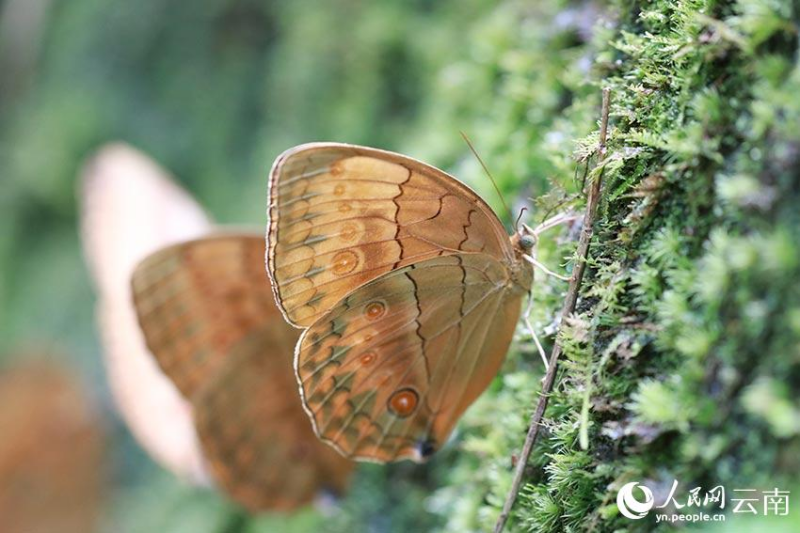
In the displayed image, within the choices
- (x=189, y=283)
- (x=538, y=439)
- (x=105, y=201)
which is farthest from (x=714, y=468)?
(x=105, y=201)

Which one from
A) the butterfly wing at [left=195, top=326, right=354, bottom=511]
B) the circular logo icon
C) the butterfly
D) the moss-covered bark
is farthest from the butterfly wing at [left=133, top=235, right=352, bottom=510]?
the circular logo icon

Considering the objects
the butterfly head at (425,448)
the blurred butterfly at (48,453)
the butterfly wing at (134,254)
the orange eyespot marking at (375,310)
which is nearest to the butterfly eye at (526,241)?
the orange eyespot marking at (375,310)

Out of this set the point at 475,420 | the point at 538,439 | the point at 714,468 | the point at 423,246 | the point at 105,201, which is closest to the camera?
the point at 714,468

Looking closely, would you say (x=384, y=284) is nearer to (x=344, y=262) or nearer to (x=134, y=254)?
(x=344, y=262)

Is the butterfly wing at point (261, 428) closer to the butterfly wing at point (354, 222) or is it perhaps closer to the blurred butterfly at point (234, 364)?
the blurred butterfly at point (234, 364)

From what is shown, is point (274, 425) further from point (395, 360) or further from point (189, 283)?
point (395, 360)

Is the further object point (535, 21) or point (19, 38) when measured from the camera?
point (19, 38)
